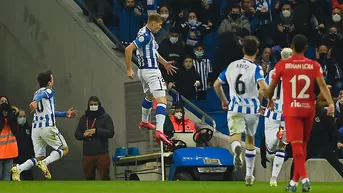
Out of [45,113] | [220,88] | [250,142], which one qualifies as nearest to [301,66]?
[220,88]

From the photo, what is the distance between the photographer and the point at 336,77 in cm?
2802

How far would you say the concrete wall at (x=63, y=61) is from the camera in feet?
90.9

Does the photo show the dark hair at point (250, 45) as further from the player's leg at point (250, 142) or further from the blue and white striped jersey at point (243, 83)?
the player's leg at point (250, 142)

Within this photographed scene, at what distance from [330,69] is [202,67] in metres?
3.17

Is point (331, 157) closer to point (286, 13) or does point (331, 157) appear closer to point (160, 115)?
point (160, 115)

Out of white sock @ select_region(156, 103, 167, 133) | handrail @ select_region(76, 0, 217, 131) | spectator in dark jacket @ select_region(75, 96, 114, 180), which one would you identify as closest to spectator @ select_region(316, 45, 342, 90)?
handrail @ select_region(76, 0, 217, 131)

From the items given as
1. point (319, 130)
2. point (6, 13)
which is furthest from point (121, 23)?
point (319, 130)

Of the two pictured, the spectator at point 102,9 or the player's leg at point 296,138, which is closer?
the player's leg at point 296,138

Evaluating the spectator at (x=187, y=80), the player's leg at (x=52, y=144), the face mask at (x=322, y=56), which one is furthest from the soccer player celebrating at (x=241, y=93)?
the face mask at (x=322, y=56)

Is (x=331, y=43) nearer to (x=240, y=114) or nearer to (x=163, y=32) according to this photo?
(x=163, y=32)

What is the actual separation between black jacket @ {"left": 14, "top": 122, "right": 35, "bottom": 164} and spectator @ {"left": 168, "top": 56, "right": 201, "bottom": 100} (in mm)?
3580

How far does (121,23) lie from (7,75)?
3571 mm

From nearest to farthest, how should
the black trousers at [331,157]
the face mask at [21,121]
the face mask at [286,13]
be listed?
the black trousers at [331,157] → the face mask at [21,121] → the face mask at [286,13]

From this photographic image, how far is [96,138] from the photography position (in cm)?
2514
